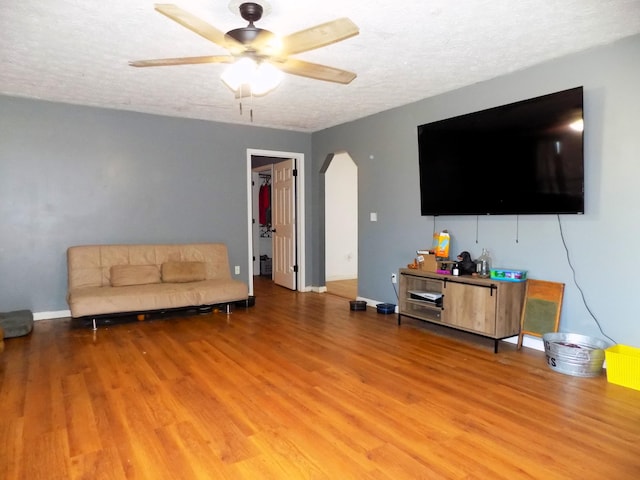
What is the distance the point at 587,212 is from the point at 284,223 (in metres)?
4.37

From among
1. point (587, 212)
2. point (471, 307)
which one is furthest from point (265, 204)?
point (587, 212)

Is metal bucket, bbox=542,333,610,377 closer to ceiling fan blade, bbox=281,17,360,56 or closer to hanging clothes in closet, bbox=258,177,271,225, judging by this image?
ceiling fan blade, bbox=281,17,360,56

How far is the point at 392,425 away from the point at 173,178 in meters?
4.27

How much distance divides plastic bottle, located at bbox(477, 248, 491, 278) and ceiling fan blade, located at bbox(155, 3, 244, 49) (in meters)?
2.84

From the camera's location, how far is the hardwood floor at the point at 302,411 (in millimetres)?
1998

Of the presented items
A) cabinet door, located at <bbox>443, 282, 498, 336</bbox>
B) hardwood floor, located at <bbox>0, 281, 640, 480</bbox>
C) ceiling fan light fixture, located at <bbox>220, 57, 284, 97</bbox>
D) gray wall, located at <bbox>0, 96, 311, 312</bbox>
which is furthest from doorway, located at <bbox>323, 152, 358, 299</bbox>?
ceiling fan light fixture, located at <bbox>220, 57, 284, 97</bbox>

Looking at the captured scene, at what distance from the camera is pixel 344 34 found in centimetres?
218

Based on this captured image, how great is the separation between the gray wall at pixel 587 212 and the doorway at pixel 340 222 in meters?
2.57

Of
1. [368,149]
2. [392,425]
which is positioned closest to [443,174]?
[368,149]

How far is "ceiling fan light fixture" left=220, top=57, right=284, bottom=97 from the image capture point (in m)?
2.58

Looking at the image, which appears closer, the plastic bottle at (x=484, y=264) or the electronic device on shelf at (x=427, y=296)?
the plastic bottle at (x=484, y=264)

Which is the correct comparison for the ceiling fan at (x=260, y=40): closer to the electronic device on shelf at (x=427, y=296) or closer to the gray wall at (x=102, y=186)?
the electronic device on shelf at (x=427, y=296)

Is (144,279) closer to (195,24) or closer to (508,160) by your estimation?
(195,24)

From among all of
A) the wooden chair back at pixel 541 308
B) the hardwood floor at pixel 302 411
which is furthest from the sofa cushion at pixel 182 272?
the wooden chair back at pixel 541 308
